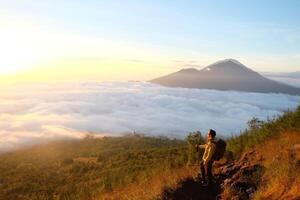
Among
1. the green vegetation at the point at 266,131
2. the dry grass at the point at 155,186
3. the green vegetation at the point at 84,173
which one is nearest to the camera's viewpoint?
the dry grass at the point at 155,186

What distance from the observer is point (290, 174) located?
28.1 ft

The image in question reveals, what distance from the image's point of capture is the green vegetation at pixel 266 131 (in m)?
13.1

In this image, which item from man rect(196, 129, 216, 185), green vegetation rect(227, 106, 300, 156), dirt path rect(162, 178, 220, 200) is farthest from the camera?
green vegetation rect(227, 106, 300, 156)

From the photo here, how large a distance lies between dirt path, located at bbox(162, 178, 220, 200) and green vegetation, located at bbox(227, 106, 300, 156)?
2.92 meters

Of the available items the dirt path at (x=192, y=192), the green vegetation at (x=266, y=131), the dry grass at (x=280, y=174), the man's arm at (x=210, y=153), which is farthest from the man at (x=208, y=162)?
the green vegetation at (x=266, y=131)

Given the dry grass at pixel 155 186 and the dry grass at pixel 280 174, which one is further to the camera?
the dry grass at pixel 155 186

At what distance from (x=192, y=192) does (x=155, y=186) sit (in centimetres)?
85

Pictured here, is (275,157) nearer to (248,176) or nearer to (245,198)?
(248,176)

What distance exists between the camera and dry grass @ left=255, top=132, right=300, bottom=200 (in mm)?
8219

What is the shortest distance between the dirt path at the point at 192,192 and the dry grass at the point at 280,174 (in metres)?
1.31

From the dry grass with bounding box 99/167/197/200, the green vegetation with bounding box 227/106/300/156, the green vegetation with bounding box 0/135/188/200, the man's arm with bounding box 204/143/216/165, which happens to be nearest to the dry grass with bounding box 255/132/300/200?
the man's arm with bounding box 204/143/216/165

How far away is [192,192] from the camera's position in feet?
34.0

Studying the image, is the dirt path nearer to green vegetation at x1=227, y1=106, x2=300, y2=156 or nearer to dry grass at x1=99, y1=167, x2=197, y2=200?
dry grass at x1=99, y1=167, x2=197, y2=200

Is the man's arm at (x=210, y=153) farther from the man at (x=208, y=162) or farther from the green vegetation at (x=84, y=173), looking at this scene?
the green vegetation at (x=84, y=173)
